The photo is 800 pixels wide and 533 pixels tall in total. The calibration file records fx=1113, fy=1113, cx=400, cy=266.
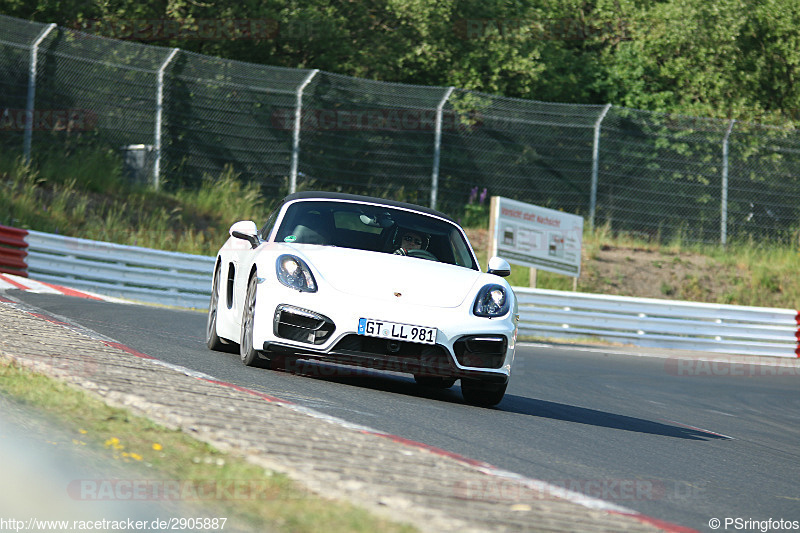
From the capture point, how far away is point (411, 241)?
27.1 feet

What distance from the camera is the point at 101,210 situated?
2027 centimetres

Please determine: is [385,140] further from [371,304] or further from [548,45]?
[371,304]

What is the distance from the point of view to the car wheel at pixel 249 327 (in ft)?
Answer: 24.5

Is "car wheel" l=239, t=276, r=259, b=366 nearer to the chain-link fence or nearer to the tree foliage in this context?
the chain-link fence

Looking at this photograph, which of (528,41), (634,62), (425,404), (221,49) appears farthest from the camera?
(634,62)

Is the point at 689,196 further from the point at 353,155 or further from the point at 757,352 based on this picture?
the point at 353,155

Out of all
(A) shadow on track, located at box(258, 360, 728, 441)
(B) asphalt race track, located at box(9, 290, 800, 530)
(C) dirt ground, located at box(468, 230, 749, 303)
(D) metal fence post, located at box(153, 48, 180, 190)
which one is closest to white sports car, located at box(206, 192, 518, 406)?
(B) asphalt race track, located at box(9, 290, 800, 530)

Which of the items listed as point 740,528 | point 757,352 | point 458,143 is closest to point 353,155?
point 458,143

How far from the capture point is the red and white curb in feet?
45.7

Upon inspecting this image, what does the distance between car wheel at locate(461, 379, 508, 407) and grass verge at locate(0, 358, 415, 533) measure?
3.31 m

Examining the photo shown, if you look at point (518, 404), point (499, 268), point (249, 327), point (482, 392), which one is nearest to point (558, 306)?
point (518, 404)

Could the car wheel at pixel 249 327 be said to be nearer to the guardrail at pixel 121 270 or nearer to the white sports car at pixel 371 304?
the white sports car at pixel 371 304

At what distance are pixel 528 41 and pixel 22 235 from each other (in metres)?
17.2

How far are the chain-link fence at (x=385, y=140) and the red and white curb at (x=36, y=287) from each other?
5.16m
